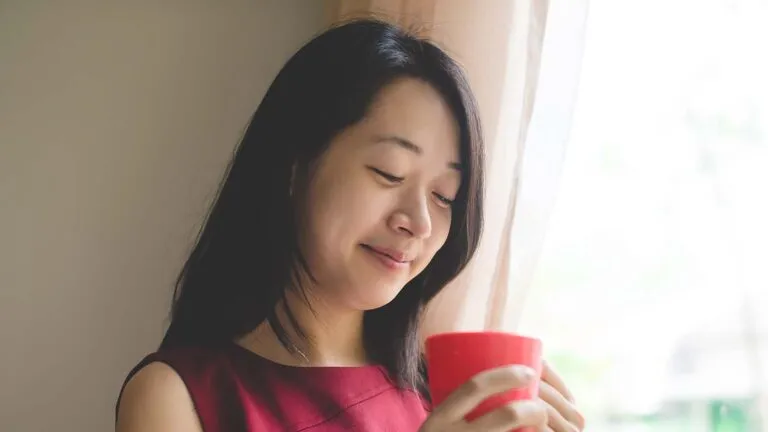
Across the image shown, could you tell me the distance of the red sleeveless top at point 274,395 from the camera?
840 mm

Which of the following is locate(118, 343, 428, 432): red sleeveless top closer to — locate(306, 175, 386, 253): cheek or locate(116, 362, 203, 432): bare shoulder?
locate(116, 362, 203, 432): bare shoulder

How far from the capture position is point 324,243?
0.86m

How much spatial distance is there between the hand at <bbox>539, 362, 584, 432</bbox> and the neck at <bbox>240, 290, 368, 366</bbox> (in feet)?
0.88

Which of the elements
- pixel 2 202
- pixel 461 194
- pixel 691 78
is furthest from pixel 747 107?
pixel 2 202

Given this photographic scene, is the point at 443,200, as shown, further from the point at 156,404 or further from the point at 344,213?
the point at 156,404

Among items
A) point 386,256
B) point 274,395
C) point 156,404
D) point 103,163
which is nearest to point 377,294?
point 386,256

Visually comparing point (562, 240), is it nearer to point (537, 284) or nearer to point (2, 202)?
point (537, 284)

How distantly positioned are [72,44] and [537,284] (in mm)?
1124

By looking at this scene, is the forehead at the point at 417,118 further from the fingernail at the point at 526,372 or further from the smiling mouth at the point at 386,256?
the fingernail at the point at 526,372

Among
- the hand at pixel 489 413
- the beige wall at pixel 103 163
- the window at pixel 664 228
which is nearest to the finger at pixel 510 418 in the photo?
A: the hand at pixel 489 413

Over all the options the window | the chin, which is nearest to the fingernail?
the chin

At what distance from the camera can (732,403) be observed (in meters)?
1.01

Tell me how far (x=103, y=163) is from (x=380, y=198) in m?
0.90

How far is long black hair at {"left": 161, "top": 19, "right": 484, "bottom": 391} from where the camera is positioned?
905mm
